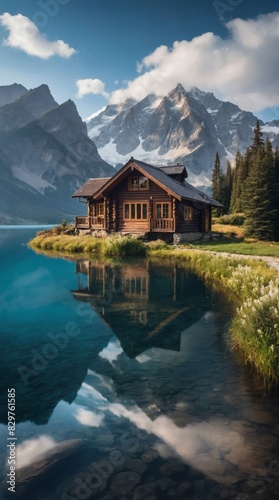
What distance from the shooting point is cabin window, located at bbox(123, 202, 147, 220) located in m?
33.1

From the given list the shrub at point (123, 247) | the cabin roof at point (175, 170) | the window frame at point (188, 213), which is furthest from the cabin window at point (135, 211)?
the shrub at point (123, 247)

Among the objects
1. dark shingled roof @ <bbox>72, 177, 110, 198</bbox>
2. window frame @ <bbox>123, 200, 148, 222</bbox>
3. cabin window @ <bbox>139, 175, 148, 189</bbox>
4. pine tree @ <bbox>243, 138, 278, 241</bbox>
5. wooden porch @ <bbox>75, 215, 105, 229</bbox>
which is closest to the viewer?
cabin window @ <bbox>139, 175, 148, 189</bbox>

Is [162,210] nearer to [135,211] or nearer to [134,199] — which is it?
[135,211]

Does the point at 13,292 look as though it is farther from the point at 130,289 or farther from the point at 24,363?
the point at 24,363

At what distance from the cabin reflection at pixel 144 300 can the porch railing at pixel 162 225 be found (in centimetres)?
1070

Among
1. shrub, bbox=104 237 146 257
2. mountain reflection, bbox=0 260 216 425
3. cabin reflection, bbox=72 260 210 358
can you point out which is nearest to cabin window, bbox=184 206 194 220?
shrub, bbox=104 237 146 257

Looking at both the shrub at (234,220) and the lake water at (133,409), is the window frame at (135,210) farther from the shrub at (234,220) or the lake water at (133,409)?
the lake water at (133,409)

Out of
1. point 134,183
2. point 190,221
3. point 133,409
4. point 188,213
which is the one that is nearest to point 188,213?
point 188,213

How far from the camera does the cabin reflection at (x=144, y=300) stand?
8773 millimetres

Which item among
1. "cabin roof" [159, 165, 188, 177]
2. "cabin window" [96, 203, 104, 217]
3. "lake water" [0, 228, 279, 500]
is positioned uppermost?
"cabin roof" [159, 165, 188, 177]

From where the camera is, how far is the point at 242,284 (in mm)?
12539

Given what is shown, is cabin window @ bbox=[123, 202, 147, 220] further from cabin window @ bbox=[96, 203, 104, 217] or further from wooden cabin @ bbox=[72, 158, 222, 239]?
cabin window @ bbox=[96, 203, 104, 217]

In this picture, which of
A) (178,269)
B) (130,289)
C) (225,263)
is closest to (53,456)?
(130,289)

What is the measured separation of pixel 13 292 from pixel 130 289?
5.13 meters
